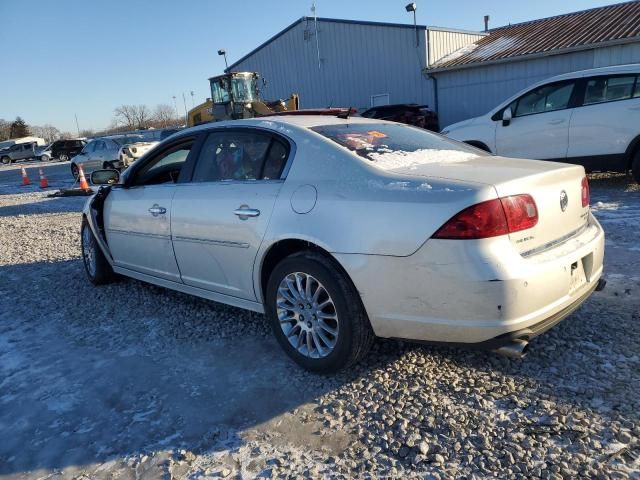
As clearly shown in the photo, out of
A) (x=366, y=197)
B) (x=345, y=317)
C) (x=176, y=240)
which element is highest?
(x=366, y=197)

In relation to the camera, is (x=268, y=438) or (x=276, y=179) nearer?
(x=268, y=438)

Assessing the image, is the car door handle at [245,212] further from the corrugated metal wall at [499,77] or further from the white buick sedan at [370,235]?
the corrugated metal wall at [499,77]

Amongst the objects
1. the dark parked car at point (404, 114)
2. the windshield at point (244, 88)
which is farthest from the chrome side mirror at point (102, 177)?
the windshield at point (244, 88)

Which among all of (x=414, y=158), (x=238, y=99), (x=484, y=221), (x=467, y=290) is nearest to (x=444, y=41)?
(x=238, y=99)

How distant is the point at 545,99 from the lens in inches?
324

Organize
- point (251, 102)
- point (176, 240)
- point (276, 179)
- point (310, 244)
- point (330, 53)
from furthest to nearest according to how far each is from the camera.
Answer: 1. point (330, 53)
2. point (251, 102)
3. point (176, 240)
4. point (276, 179)
5. point (310, 244)

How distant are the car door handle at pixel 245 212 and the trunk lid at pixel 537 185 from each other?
92 cm

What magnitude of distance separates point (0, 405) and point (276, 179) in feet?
6.99

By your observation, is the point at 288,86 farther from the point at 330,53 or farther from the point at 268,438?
the point at 268,438

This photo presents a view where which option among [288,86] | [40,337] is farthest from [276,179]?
[288,86]

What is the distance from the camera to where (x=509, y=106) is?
339 inches

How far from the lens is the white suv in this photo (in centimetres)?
743

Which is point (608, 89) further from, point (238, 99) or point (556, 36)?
point (238, 99)

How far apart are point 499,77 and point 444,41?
347 centimetres
